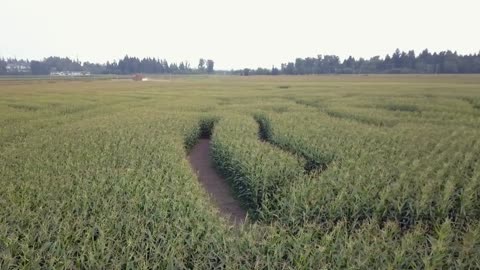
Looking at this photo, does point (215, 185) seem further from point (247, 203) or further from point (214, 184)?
point (247, 203)

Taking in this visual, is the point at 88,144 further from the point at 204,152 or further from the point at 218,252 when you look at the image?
the point at 218,252

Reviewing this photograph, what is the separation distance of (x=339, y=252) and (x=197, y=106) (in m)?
23.7

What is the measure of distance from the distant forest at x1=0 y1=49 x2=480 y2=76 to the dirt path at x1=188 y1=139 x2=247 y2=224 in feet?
334

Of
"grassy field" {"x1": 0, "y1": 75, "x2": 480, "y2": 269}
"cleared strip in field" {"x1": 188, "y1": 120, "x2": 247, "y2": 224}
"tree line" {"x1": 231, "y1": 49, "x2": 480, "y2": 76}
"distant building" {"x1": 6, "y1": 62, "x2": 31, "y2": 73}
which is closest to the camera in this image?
"grassy field" {"x1": 0, "y1": 75, "x2": 480, "y2": 269}

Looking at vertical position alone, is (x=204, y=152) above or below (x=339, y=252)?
below

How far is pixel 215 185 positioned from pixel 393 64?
117m

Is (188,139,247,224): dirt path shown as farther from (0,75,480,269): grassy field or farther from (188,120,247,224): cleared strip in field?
(0,75,480,269): grassy field

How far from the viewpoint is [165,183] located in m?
7.74

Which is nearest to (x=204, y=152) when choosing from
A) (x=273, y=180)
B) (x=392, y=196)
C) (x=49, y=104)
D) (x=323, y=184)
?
(x=273, y=180)

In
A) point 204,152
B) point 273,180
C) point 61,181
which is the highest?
point 61,181

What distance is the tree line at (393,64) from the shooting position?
3804 inches

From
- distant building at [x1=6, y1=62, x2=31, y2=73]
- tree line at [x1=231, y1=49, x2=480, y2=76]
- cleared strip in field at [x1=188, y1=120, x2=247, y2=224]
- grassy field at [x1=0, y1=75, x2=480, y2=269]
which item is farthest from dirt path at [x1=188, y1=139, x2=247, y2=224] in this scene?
distant building at [x1=6, y1=62, x2=31, y2=73]

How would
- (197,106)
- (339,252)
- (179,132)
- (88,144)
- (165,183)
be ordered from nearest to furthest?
(339,252), (165,183), (88,144), (179,132), (197,106)

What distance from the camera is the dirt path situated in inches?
359
